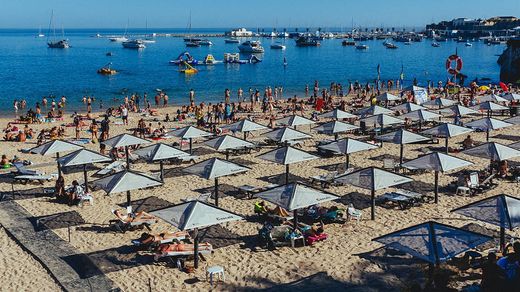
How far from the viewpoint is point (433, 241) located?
10148mm

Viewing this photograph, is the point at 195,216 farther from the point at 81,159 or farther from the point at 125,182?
the point at 81,159

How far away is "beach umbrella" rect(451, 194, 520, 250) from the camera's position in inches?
455

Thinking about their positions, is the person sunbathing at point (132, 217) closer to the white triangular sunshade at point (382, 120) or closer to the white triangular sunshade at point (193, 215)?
the white triangular sunshade at point (193, 215)

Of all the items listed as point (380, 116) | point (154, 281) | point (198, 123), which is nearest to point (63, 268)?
point (154, 281)

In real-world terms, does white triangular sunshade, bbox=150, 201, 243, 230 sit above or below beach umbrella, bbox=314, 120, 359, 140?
below

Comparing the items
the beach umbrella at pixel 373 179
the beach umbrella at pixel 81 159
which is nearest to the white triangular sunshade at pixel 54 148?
the beach umbrella at pixel 81 159

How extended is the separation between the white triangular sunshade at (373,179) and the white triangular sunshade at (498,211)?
9.75 ft

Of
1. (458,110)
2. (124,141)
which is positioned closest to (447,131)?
(458,110)

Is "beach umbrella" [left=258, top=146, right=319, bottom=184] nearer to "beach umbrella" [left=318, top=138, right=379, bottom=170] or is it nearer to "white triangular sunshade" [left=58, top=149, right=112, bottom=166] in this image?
"beach umbrella" [left=318, top=138, right=379, bottom=170]

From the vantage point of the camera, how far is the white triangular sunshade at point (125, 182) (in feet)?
48.3

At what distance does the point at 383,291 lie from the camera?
11.3 m

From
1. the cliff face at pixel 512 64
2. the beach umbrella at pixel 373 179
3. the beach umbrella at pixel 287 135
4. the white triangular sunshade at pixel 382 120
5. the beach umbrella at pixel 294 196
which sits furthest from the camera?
the cliff face at pixel 512 64

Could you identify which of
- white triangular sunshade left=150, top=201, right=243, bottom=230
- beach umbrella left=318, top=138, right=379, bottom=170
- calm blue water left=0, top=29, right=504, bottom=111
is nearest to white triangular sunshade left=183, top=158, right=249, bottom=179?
white triangular sunshade left=150, top=201, right=243, bottom=230

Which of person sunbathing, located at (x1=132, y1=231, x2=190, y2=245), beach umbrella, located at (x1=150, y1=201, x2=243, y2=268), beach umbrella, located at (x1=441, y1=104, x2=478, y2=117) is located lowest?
person sunbathing, located at (x1=132, y1=231, x2=190, y2=245)
